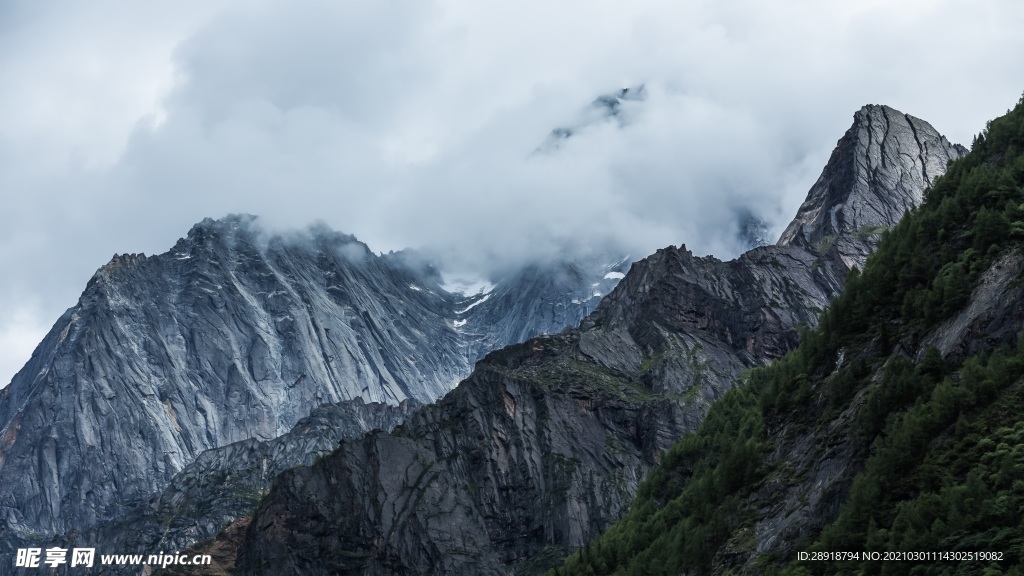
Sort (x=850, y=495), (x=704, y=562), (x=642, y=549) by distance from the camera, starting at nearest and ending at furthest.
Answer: (x=850, y=495)
(x=704, y=562)
(x=642, y=549)

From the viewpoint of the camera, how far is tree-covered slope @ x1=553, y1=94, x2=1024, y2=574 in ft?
295

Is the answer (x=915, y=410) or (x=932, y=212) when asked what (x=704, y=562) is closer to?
(x=915, y=410)

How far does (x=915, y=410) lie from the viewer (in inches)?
4070

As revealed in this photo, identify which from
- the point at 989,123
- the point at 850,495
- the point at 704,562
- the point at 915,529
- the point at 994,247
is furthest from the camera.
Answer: the point at 989,123

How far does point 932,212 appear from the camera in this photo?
132375 mm

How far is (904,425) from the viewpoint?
102m

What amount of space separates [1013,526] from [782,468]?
42.6 meters

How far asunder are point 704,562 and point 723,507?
247 inches

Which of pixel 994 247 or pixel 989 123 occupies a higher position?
pixel 989 123

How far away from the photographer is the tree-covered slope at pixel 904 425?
89812 millimetres

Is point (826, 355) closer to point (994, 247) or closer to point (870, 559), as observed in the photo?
point (994, 247)

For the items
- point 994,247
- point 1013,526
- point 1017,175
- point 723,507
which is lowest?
point 1013,526

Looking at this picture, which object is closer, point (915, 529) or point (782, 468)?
point (915, 529)

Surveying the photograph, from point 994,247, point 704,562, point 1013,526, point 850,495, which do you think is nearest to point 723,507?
point 704,562
